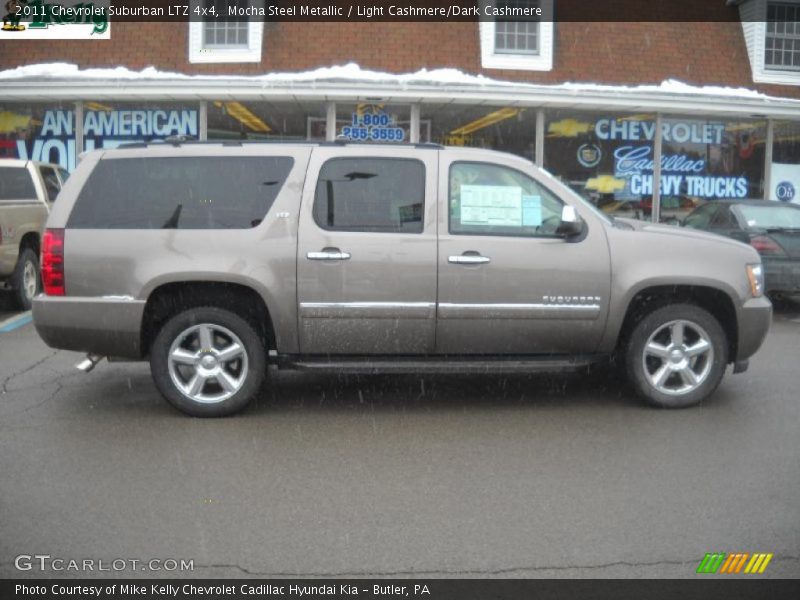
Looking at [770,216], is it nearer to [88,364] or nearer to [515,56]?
[515,56]

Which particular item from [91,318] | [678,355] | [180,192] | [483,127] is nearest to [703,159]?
[483,127]

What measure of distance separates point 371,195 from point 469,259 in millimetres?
845

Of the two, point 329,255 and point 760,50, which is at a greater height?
point 760,50

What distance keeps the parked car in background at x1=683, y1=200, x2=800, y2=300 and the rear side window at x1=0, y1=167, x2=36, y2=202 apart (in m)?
8.99

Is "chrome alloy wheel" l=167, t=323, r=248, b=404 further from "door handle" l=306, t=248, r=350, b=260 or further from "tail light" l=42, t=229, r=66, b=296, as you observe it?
"tail light" l=42, t=229, r=66, b=296

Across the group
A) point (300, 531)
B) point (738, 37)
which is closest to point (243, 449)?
point (300, 531)

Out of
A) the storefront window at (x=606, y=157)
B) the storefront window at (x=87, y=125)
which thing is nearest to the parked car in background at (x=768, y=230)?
the storefront window at (x=606, y=157)

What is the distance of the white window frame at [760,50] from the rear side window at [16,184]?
1343 centimetres

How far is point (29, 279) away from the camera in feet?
38.9

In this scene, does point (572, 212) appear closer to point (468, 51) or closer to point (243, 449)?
point (243, 449)

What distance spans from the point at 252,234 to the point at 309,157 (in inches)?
27.9

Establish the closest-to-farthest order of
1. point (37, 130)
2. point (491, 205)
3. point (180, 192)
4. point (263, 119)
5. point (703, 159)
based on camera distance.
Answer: point (180, 192) < point (491, 205) < point (37, 130) < point (263, 119) < point (703, 159)

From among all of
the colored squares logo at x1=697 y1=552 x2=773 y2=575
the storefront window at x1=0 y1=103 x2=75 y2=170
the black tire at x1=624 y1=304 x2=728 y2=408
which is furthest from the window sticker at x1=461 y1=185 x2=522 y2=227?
the storefront window at x1=0 y1=103 x2=75 y2=170

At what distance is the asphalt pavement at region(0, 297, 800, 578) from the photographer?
4172mm
